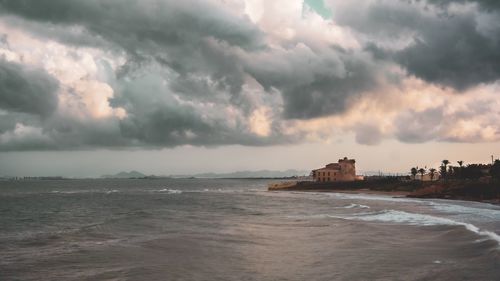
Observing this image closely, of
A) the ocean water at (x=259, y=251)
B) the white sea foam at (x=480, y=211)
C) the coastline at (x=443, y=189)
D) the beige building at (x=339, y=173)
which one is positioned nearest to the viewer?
the ocean water at (x=259, y=251)

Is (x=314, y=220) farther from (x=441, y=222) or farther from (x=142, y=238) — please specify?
(x=142, y=238)

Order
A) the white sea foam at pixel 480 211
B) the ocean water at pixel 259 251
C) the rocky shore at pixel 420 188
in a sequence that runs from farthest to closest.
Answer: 1. the rocky shore at pixel 420 188
2. the white sea foam at pixel 480 211
3. the ocean water at pixel 259 251

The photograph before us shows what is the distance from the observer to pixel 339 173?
538ft

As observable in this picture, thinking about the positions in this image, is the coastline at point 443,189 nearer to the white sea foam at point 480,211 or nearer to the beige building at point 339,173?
the white sea foam at point 480,211

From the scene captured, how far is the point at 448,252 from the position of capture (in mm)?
23281

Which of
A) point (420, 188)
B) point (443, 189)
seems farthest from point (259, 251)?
point (420, 188)

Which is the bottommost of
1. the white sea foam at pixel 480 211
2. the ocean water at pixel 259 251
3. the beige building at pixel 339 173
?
the ocean water at pixel 259 251

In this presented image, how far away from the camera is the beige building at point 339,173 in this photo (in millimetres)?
163587

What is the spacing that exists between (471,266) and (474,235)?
10.8 metres

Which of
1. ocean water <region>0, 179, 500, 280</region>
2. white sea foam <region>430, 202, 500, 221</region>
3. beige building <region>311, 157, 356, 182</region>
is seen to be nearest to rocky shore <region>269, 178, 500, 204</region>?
white sea foam <region>430, 202, 500, 221</region>

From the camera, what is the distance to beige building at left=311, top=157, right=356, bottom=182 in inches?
6440

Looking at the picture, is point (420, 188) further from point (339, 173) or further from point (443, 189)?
point (339, 173)

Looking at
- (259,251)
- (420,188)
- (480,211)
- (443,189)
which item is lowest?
(259,251)

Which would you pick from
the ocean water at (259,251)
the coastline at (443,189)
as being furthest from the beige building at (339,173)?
the ocean water at (259,251)
